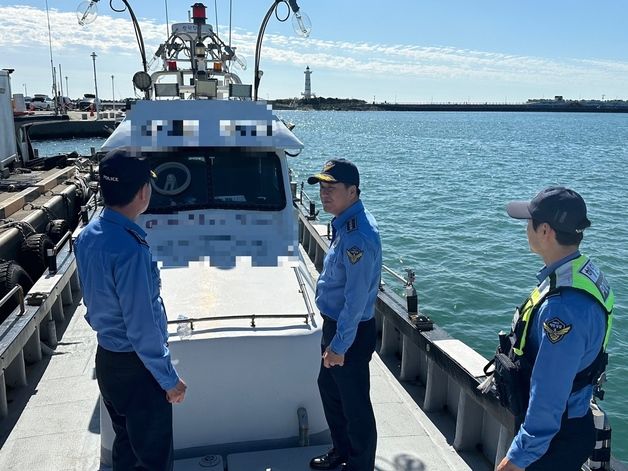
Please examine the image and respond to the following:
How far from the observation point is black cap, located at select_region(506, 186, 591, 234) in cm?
237

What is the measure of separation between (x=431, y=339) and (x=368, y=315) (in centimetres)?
192

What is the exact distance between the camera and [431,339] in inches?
208

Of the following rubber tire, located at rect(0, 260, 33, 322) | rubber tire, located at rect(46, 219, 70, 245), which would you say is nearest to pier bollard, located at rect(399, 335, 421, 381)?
rubber tire, located at rect(0, 260, 33, 322)

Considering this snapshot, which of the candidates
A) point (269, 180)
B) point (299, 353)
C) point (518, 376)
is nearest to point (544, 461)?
point (518, 376)

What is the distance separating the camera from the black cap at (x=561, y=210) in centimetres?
237

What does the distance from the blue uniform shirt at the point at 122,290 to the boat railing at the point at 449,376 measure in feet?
8.39

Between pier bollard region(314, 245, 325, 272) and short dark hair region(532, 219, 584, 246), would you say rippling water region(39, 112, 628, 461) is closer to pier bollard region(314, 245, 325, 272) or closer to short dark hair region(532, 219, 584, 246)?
pier bollard region(314, 245, 325, 272)

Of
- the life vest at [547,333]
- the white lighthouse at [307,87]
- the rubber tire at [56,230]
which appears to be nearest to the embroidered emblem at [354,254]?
the life vest at [547,333]

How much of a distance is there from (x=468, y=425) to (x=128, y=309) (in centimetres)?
314

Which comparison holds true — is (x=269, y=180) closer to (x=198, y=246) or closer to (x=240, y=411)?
(x=198, y=246)

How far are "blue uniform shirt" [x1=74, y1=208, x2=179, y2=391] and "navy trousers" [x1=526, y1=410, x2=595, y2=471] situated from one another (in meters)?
1.82

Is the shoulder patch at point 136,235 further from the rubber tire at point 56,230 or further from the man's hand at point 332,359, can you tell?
the rubber tire at point 56,230

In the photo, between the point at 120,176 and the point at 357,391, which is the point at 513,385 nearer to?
the point at 357,391

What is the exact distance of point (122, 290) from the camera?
2.76 meters
